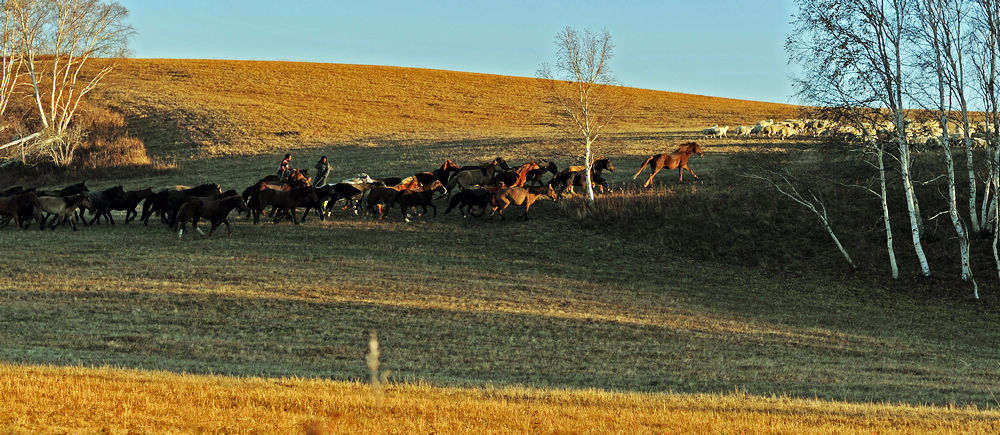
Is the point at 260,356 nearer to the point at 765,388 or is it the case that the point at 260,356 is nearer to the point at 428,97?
the point at 765,388

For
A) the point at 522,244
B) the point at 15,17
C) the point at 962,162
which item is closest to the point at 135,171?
the point at 15,17

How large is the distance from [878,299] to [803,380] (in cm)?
1154

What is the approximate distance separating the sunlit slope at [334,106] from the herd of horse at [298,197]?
19.5m

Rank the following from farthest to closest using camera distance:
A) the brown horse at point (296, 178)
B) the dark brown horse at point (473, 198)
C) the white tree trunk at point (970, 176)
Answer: the brown horse at point (296, 178)
the dark brown horse at point (473, 198)
the white tree trunk at point (970, 176)

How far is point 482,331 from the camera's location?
16547 mm

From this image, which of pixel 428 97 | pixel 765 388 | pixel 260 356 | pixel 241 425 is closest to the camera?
pixel 241 425

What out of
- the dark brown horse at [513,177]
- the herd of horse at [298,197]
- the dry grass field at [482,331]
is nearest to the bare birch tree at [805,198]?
the dry grass field at [482,331]

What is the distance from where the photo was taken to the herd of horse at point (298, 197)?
2809 centimetres

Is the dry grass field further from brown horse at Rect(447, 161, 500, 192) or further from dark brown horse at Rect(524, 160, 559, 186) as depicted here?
dark brown horse at Rect(524, 160, 559, 186)

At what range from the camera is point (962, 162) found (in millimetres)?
34094

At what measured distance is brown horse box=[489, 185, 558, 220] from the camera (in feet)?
101

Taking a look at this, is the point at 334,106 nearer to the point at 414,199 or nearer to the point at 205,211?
the point at 414,199

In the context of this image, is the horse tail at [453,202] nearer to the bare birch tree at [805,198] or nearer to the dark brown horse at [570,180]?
the dark brown horse at [570,180]

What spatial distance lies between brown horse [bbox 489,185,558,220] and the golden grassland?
773 inches
